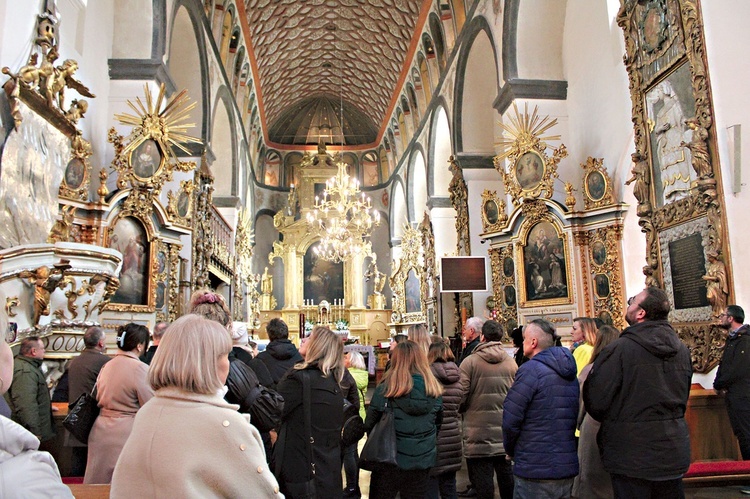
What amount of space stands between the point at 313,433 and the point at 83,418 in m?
1.28

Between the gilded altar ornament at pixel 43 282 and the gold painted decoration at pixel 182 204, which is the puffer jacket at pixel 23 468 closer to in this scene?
the gilded altar ornament at pixel 43 282

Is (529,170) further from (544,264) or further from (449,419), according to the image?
(449,419)

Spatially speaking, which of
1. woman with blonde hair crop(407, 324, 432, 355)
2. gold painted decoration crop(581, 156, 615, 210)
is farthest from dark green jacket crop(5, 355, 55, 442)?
gold painted decoration crop(581, 156, 615, 210)

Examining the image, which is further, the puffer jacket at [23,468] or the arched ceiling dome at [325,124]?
the arched ceiling dome at [325,124]

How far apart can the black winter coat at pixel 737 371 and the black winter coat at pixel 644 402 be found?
195 centimetres

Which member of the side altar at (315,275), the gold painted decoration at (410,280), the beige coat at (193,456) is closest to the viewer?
the beige coat at (193,456)

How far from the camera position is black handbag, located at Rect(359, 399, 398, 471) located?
140 inches

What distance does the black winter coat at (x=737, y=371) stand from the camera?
4.61 meters

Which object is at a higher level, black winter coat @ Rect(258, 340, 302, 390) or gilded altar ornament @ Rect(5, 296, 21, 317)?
gilded altar ornament @ Rect(5, 296, 21, 317)

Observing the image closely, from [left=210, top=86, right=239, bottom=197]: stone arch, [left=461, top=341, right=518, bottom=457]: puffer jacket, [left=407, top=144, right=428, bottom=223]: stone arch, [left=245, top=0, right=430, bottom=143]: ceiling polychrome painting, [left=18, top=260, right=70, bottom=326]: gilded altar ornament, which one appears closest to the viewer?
[left=461, top=341, right=518, bottom=457]: puffer jacket

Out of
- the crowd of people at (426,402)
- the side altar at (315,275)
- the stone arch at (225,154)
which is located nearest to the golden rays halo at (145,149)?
the crowd of people at (426,402)

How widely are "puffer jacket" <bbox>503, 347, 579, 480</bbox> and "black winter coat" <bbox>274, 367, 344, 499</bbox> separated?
980mm

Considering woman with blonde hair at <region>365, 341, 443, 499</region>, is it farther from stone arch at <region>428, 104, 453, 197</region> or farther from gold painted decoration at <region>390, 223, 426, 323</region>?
gold painted decoration at <region>390, 223, 426, 323</region>

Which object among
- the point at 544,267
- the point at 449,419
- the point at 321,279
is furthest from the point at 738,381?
the point at 321,279
